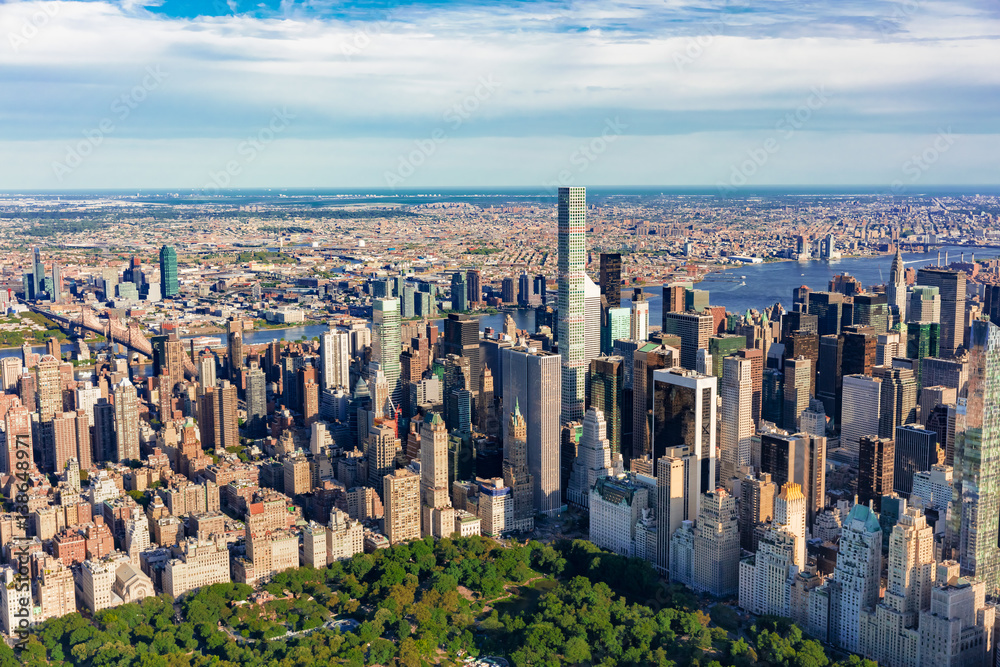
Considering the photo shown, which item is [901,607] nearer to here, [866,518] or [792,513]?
[866,518]

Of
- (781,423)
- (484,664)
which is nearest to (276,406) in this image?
(781,423)

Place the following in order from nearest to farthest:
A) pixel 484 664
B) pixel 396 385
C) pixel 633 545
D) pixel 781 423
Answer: pixel 484 664 < pixel 633 545 < pixel 781 423 < pixel 396 385

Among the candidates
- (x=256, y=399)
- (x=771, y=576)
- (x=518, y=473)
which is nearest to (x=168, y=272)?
(x=256, y=399)

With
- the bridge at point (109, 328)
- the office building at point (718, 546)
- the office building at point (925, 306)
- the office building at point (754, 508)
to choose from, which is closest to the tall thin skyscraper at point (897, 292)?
the office building at point (925, 306)

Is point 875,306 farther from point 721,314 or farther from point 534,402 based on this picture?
point 534,402

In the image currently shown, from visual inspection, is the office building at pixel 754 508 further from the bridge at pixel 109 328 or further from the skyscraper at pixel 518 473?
the bridge at pixel 109 328

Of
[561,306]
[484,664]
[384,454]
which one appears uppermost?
[561,306]
